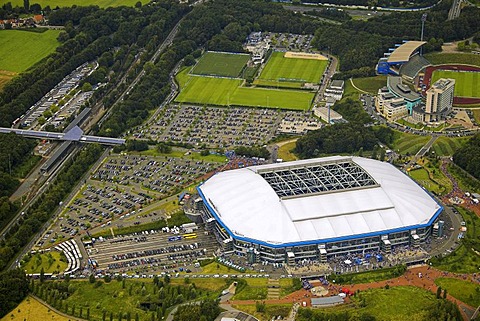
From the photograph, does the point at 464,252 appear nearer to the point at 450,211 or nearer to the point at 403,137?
the point at 450,211

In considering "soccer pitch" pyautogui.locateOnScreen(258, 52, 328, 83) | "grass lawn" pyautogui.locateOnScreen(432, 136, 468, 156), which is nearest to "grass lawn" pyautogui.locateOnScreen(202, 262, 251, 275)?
"grass lawn" pyautogui.locateOnScreen(432, 136, 468, 156)

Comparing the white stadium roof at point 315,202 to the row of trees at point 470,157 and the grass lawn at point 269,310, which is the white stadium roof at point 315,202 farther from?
the row of trees at point 470,157

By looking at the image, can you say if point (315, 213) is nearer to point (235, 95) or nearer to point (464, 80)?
point (235, 95)

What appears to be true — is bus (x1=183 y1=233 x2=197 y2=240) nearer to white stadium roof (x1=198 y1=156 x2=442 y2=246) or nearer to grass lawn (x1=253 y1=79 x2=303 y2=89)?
white stadium roof (x1=198 y1=156 x2=442 y2=246)

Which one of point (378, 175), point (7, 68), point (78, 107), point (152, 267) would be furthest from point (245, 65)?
point (152, 267)

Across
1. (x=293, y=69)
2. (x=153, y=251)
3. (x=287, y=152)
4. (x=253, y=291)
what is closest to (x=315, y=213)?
(x=253, y=291)

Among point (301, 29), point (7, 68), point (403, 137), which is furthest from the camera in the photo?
point (301, 29)
